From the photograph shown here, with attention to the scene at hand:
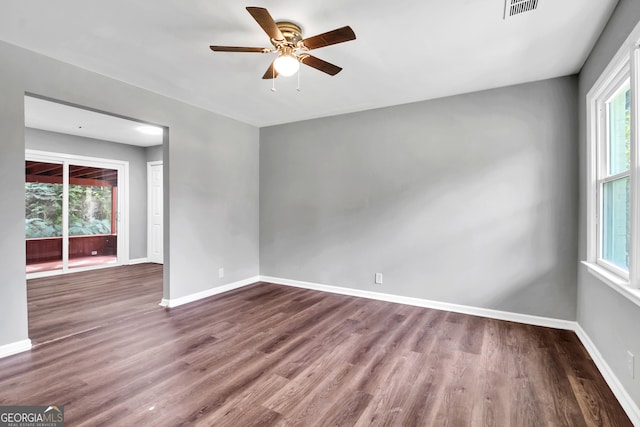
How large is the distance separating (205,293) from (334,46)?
11.4 ft

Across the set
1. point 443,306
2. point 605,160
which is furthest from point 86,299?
point 605,160

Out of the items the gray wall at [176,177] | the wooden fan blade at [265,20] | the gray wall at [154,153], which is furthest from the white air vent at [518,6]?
the gray wall at [154,153]

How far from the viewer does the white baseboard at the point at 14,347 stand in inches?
99.9

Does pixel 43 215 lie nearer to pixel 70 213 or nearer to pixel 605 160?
pixel 70 213

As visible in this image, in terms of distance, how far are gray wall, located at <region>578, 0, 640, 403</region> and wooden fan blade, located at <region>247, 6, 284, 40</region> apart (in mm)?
2093

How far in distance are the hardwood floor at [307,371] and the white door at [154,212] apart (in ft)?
11.1

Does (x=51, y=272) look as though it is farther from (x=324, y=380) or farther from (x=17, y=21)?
(x=324, y=380)

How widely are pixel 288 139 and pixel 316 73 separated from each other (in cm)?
190

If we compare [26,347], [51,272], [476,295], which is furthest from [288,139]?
[51,272]

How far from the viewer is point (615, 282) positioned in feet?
6.54

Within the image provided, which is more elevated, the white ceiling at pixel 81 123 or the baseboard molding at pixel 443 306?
the white ceiling at pixel 81 123

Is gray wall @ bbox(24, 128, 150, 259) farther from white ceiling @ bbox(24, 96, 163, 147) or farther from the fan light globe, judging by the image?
the fan light globe

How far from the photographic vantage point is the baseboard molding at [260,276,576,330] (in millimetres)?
3242

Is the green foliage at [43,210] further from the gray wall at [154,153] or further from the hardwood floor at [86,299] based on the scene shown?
the gray wall at [154,153]
